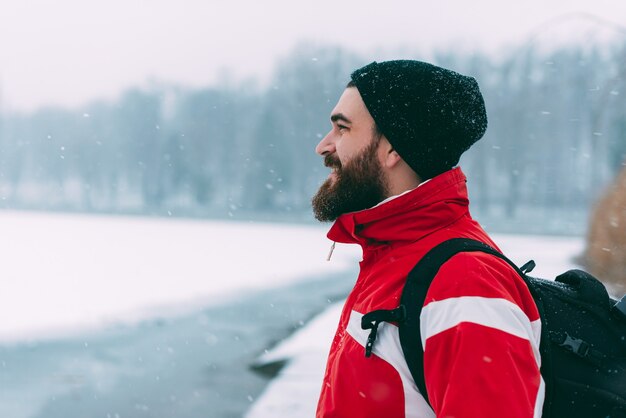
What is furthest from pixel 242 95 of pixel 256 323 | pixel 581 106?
pixel 256 323

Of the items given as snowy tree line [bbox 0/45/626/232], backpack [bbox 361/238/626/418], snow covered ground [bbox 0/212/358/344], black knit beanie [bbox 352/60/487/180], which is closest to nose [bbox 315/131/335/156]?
black knit beanie [bbox 352/60/487/180]

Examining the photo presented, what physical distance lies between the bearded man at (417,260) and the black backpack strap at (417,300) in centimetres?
2

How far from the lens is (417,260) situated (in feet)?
5.09

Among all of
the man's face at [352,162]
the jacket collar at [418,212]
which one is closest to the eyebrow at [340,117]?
the man's face at [352,162]

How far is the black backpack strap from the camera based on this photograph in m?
1.40

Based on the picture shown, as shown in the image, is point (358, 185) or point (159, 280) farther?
point (159, 280)

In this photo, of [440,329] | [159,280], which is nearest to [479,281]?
[440,329]

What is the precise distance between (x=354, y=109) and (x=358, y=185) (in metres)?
0.22

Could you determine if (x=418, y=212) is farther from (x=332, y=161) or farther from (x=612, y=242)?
(x=612, y=242)

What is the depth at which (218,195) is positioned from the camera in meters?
56.2

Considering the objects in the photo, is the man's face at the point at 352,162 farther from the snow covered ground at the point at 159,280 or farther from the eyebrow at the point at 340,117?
the snow covered ground at the point at 159,280

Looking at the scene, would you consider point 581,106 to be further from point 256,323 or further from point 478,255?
point 478,255

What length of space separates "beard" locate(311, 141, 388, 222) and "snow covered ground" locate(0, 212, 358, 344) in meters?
6.98

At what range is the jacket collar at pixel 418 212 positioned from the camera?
162 cm
